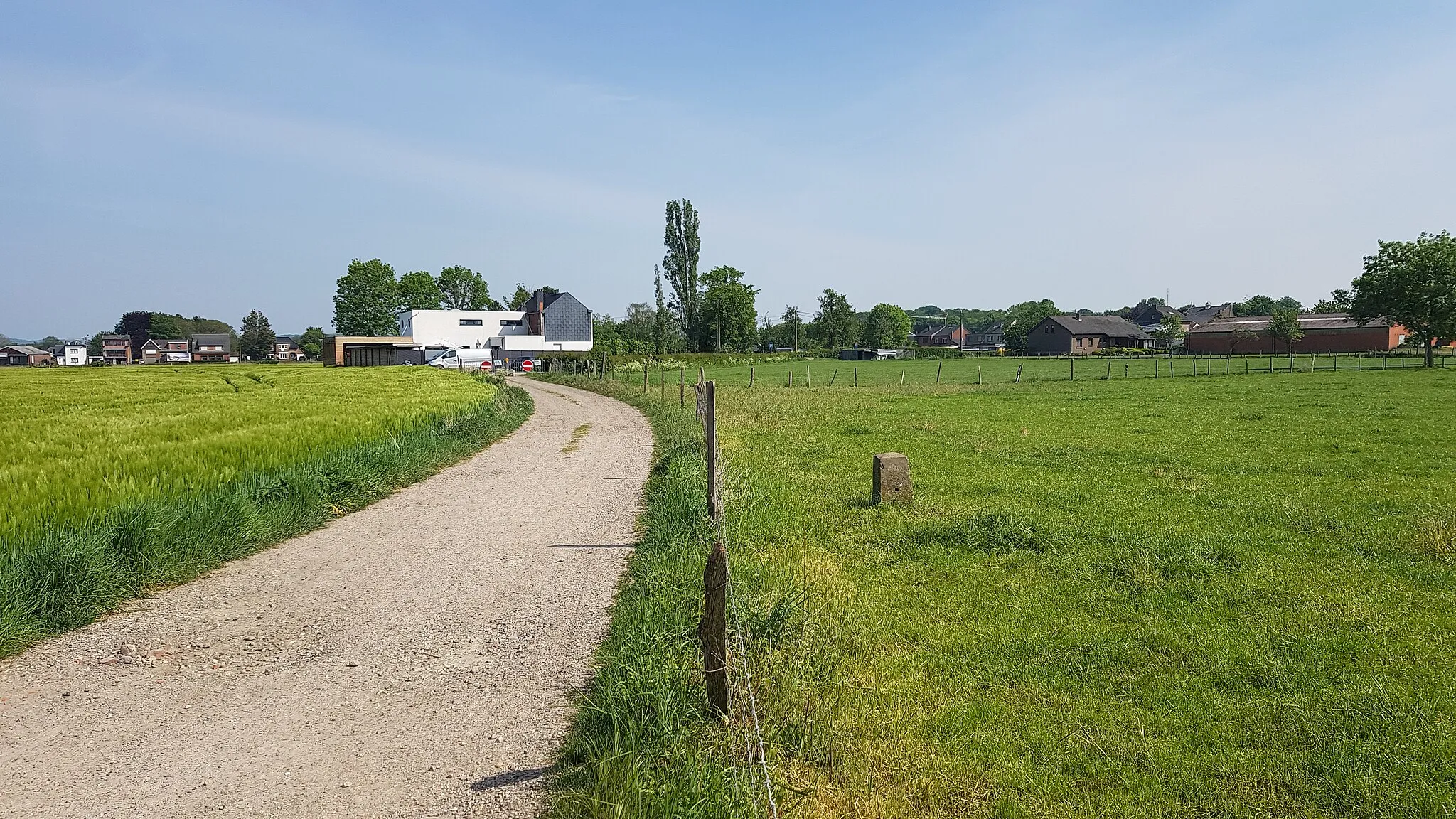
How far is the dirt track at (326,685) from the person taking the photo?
4395mm

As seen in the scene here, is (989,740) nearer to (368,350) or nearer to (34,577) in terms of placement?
(34,577)

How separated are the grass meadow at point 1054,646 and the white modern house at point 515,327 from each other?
83863 mm

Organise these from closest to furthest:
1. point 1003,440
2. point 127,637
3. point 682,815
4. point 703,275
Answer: point 682,815, point 127,637, point 1003,440, point 703,275

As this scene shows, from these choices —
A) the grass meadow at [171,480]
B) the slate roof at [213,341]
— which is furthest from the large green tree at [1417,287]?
the slate roof at [213,341]

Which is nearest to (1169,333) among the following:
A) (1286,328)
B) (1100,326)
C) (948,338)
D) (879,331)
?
(1100,326)

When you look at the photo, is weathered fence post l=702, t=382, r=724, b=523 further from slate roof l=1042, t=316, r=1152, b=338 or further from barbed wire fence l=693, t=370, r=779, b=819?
slate roof l=1042, t=316, r=1152, b=338

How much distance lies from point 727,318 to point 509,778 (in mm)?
111774

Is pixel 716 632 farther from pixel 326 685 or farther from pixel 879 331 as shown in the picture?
pixel 879 331

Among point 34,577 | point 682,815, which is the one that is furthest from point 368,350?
point 682,815

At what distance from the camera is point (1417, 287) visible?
177 feet

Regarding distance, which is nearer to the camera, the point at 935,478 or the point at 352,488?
the point at 352,488

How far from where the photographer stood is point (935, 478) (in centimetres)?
1434

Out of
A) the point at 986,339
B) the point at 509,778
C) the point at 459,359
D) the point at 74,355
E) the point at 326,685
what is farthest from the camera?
the point at 986,339

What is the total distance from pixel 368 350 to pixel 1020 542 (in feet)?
260
